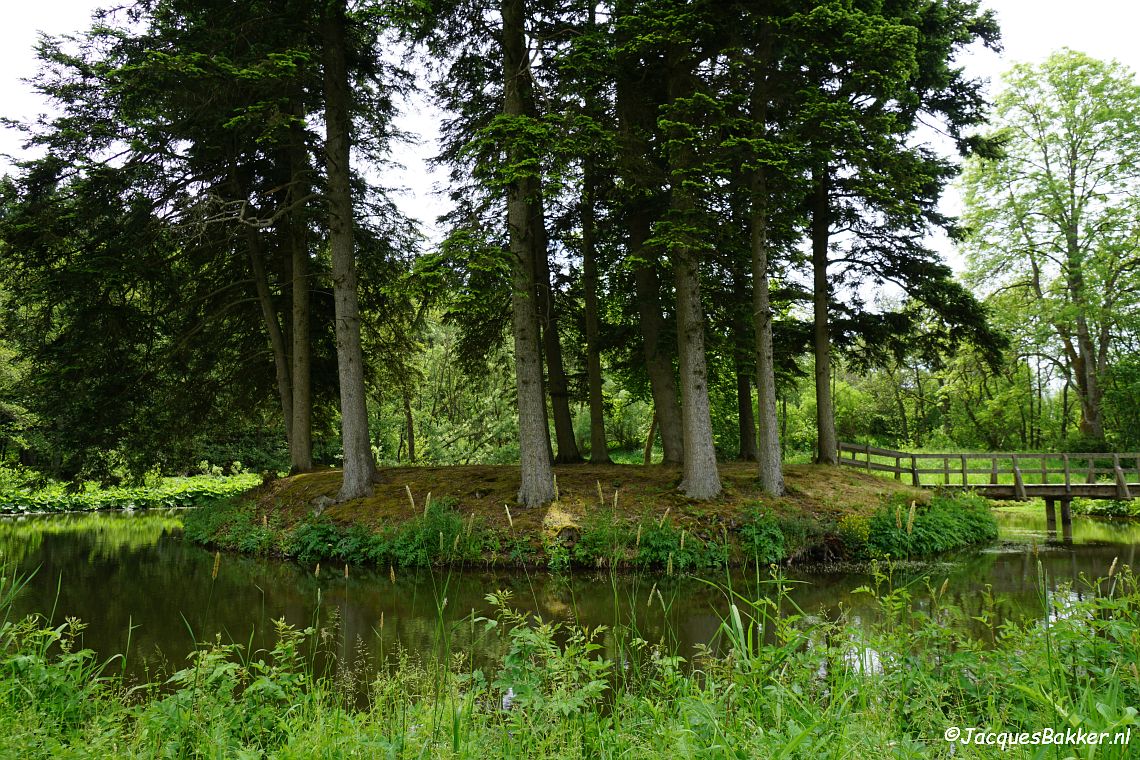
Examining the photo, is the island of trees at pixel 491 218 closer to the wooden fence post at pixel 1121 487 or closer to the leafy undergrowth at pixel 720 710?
the wooden fence post at pixel 1121 487

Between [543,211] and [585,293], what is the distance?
228 cm

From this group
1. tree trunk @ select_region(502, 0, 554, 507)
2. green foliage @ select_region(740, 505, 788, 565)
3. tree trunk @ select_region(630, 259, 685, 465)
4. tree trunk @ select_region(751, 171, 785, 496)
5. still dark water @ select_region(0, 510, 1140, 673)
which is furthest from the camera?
tree trunk @ select_region(630, 259, 685, 465)

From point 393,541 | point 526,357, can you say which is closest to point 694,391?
point 526,357

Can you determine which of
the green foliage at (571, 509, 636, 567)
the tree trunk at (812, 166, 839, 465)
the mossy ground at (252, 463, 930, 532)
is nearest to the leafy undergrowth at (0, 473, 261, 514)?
the mossy ground at (252, 463, 930, 532)

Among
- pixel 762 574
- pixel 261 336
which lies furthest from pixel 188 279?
pixel 762 574

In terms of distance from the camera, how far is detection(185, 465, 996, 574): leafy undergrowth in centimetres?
1091

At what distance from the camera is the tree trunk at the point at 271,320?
15695 mm

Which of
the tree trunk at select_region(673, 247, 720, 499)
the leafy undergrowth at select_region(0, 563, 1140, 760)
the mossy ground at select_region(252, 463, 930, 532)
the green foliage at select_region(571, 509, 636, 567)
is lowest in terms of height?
the green foliage at select_region(571, 509, 636, 567)

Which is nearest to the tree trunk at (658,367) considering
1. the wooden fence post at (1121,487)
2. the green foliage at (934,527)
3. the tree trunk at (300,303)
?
the green foliage at (934,527)

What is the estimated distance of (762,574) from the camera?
10.4m

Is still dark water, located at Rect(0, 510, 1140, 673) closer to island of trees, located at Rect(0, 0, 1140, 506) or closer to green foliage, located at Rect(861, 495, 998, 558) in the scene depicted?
green foliage, located at Rect(861, 495, 998, 558)

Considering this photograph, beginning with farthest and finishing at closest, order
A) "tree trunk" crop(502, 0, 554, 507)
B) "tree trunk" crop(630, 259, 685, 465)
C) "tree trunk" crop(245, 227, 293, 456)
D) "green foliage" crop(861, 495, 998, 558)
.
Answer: "tree trunk" crop(245, 227, 293, 456)
"tree trunk" crop(630, 259, 685, 465)
"tree trunk" crop(502, 0, 554, 507)
"green foliage" crop(861, 495, 998, 558)

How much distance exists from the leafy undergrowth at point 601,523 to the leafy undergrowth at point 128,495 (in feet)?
30.1

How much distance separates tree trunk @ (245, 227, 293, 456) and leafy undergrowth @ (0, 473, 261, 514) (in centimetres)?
612
